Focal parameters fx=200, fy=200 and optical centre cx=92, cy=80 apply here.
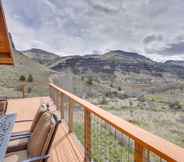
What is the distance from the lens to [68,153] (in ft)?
10.7

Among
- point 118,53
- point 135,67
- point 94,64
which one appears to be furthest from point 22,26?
point 118,53

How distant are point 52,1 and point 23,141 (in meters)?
9.34

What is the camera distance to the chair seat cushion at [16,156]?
2110 millimetres

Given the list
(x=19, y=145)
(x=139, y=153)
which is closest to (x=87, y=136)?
(x=19, y=145)

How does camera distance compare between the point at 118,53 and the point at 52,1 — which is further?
the point at 118,53

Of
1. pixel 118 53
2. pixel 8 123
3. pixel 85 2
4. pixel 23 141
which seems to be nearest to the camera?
pixel 8 123

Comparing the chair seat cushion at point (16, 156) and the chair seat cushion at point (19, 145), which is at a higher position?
the chair seat cushion at point (19, 145)

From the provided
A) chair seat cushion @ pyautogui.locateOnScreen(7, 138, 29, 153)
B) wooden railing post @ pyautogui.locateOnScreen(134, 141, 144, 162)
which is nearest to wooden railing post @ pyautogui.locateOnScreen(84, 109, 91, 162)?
chair seat cushion @ pyautogui.locateOnScreen(7, 138, 29, 153)

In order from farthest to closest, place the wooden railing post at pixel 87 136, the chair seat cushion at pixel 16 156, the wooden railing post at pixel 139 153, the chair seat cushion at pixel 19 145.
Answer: the wooden railing post at pixel 87 136 → the chair seat cushion at pixel 19 145 → the chair seat cushion at pixel 16 156 → the wooden railing post at pixel 139 153

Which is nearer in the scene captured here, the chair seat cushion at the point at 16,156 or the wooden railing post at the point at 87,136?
the chair seat cushion at the point at 16,156

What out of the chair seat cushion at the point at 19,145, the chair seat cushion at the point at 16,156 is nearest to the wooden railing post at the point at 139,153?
the chair seat cushion at the point at 16,156

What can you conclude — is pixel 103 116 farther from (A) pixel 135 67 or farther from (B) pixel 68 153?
(A) pixel 135 67

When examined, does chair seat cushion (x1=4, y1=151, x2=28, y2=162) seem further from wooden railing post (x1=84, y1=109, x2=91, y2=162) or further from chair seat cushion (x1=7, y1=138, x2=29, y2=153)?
wooden railing post (x1=84, y1=109, x2=91, y2=162)

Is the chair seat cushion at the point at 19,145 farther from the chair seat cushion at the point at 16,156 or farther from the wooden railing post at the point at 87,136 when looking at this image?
the wooden railing post at the point at 87,136
